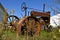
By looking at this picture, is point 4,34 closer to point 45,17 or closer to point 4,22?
point 4,22

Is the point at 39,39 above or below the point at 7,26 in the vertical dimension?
below

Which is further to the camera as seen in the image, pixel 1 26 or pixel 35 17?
pixel 35 17

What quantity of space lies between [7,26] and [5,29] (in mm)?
61

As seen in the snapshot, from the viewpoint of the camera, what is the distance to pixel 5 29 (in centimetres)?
327

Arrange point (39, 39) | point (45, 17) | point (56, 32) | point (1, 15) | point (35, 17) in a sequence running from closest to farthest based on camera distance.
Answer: point (56, 32) → point (1, 15) → point (39, 39) → point (35, 17) → point (45, 17)

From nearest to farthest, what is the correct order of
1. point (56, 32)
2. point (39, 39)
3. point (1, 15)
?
point (56, 32) → point (1, 15) → point (39, 39)

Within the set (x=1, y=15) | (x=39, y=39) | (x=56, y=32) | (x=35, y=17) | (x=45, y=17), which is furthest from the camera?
(x=45, y=17)

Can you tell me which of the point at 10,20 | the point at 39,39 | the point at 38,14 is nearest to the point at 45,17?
the point at 38,14

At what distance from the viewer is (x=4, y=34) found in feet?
10.7

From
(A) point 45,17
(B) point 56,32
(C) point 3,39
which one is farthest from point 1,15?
(A) point 45,17

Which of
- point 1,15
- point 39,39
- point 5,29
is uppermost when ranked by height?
point 1,15

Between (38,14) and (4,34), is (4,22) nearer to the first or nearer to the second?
(4,34)

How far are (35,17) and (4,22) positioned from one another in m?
6.43

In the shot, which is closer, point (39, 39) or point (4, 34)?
point (4, 34)
